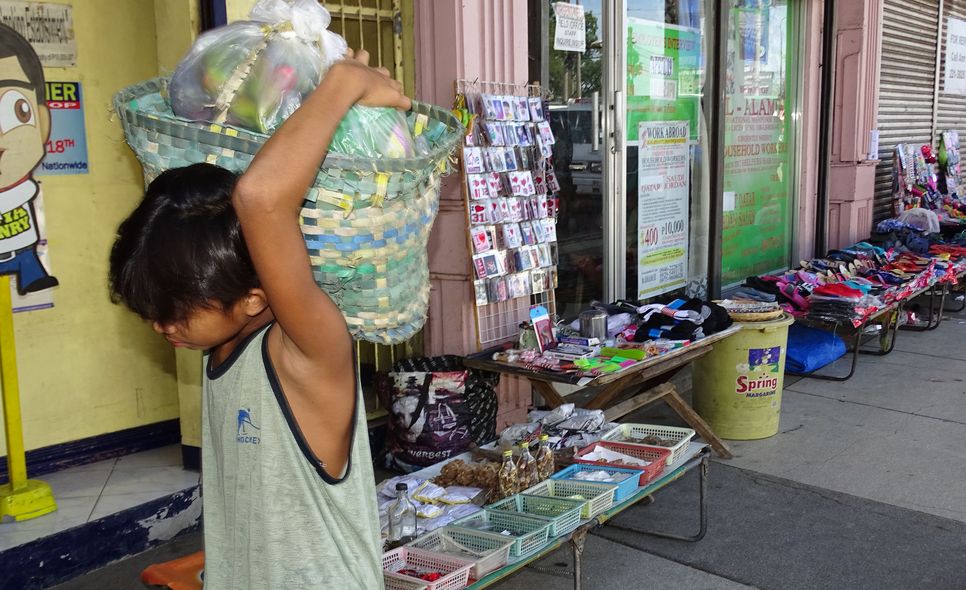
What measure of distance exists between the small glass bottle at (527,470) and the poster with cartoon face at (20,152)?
8.39 feet

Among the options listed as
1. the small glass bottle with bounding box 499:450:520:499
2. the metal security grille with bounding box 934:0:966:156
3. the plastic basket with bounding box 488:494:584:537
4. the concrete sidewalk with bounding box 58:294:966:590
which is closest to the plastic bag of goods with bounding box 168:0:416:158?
the plastic basket with bounding box 488:494:584:537

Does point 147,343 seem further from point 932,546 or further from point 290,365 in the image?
point 932,546

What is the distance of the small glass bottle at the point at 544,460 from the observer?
3.76 metres

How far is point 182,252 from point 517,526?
2192 millimetres

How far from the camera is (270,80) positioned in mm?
1604

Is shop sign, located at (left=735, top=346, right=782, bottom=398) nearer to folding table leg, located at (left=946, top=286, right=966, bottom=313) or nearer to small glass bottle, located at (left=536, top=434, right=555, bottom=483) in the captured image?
small glass bottle, located at (left=536, top=434, right=555, bottom=483)

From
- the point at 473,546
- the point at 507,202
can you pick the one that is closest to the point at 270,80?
the point at 473,546

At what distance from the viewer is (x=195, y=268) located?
1.39 meters

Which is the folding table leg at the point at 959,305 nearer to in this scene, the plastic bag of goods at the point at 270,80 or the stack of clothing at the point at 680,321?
the stack of clothing at the point at 680,321

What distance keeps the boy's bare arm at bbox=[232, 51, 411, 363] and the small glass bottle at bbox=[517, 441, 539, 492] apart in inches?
90.1

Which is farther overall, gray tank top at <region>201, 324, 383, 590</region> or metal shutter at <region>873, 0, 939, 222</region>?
metal shutter at <region>873, 0, 939, 222</region>

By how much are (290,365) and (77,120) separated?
3557 mm

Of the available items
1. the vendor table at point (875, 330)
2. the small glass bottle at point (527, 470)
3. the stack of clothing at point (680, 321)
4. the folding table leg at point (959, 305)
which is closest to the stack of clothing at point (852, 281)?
the vendor table at point (875, 330)

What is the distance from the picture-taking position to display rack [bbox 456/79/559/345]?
15.3 ft
